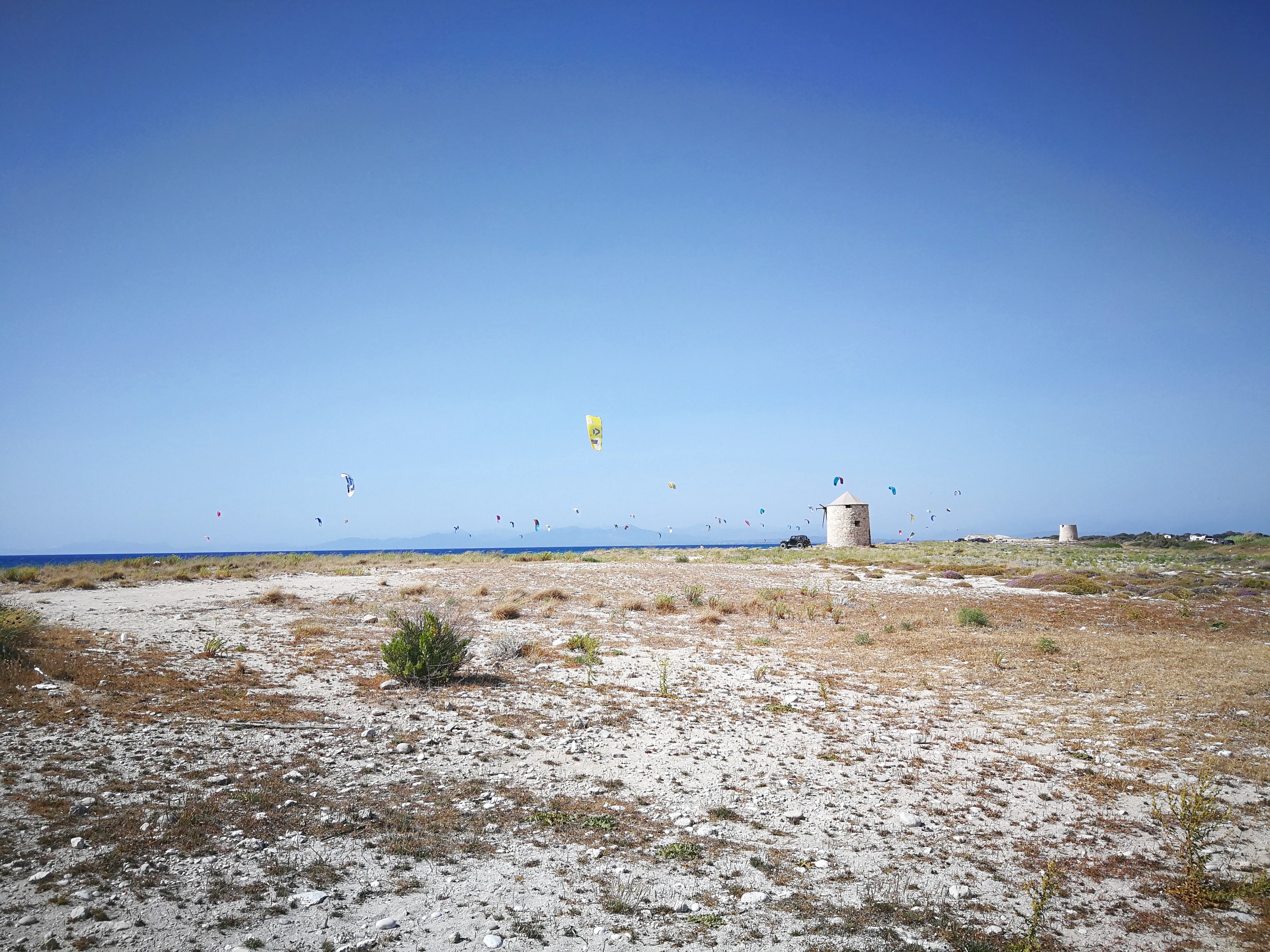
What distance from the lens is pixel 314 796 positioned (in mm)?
6715

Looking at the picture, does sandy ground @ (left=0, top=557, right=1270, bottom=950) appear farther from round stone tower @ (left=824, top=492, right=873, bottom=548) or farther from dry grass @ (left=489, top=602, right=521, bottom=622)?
round stone tower @ (left=824, top=492, right=873, bottom=548)

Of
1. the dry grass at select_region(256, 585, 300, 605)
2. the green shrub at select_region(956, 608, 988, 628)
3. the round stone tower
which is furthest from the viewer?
the round stone tower

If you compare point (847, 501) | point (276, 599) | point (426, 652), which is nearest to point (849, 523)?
point (847, 501)

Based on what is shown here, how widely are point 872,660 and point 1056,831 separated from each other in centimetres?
817

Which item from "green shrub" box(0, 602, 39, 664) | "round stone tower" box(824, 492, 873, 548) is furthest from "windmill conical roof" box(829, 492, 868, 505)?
"green shrub" box(0, 602, 39, 664)

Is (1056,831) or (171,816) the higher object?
(171,816)

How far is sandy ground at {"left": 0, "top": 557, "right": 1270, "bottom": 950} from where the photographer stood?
486 cm

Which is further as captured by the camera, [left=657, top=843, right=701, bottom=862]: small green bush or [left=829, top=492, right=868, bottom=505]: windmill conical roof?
[left=829, top=492, right=868, bottom=505]: windmill conical roof

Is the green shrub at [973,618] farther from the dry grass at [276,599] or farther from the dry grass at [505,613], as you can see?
the dry grass at [276,599]

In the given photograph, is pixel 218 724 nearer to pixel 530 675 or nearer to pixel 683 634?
pixel 530 675

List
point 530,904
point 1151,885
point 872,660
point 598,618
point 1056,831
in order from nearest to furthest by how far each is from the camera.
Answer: point 530,904, point 1151,885, point 1056,831, point 872,660, point 598,618

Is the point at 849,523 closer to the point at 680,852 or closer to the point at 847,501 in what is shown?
the point at 847,501

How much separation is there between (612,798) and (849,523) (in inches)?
2262

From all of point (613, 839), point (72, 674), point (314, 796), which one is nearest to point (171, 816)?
point (314, 796)
